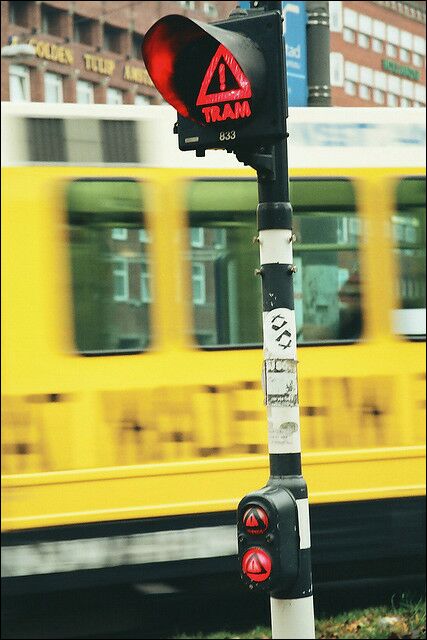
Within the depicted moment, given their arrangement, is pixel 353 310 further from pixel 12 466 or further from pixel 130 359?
pixel 12 466

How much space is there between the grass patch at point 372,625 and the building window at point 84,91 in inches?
1945

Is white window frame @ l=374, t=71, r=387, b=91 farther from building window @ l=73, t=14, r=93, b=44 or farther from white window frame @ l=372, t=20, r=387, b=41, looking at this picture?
building window @ l=73, t=14, r=93, b=44

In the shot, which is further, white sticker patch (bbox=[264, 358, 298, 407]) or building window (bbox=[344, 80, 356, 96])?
building window (bbox=[344, 80, 356, 96])

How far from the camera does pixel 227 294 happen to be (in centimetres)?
800

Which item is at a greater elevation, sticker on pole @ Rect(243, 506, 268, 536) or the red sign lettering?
the red sign lettering

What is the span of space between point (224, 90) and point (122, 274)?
3309 millimetres

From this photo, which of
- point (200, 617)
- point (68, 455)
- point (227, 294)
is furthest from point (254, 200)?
point (200, 617)

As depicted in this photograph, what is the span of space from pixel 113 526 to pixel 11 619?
1108 millimetres

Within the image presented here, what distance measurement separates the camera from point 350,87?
2987 inches

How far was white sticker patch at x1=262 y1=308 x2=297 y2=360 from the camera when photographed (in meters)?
4.93

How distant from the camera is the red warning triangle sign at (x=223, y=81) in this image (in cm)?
464

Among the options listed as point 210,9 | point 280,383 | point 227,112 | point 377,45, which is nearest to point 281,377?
A: point 280,383

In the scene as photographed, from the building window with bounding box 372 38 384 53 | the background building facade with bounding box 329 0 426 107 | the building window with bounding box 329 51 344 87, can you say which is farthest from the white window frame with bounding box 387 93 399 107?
the building window with bounding box 329 51 344 87

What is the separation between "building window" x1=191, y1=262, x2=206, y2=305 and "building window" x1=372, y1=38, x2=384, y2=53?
73.4 metres
